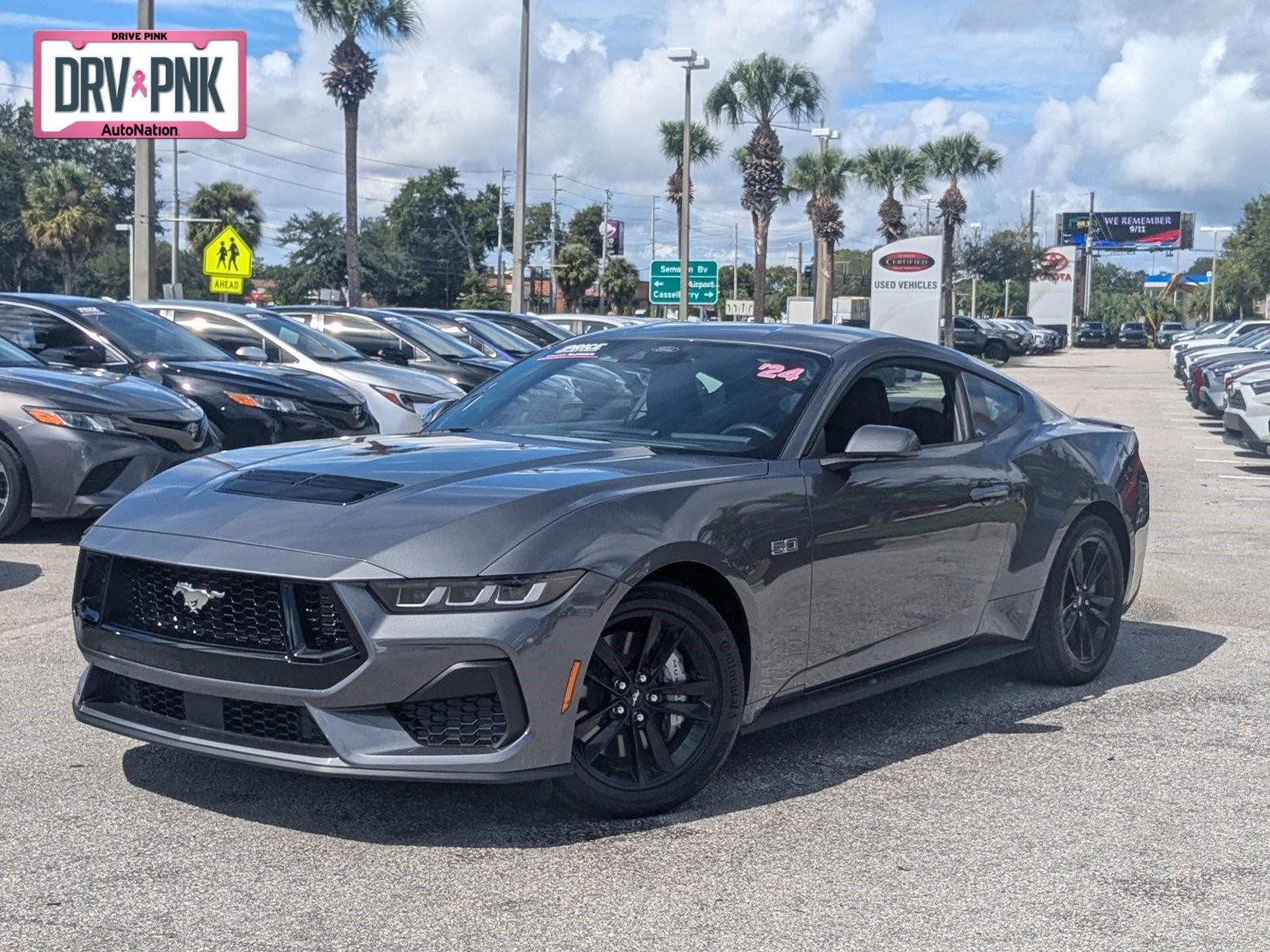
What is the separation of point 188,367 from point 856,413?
7.69m

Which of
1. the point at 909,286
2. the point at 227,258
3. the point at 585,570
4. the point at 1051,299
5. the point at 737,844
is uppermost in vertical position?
the point at 1051,299

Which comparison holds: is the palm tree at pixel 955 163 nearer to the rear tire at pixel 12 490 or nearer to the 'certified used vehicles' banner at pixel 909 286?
the 'certified used vehicles' banner at pixel 909 286

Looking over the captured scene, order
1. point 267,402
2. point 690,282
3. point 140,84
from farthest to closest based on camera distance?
point 690,282 < point 140,84 < point 267,402

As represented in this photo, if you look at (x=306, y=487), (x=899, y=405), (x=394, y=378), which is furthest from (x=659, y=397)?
(x=394, y=378)

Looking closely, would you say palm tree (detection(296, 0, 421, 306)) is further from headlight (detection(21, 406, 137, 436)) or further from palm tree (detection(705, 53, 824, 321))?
headlight (detection(21, 406, 137, 436))

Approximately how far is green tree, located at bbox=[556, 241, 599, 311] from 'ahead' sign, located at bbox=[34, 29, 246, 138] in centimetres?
6635

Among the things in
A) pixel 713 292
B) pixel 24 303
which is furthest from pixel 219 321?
pixel 713 292

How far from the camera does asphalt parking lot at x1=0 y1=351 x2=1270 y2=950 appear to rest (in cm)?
374

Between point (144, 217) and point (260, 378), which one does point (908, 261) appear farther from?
point (260, 378)

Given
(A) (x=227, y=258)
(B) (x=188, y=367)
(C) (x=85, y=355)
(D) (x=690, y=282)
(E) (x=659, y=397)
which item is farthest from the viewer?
(D) (x=690, y=282)

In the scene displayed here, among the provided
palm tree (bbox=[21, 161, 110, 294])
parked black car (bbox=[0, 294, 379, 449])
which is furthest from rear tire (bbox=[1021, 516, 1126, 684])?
palm tree (bbox=[21, 161, 110, 294])

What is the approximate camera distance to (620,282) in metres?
89.7

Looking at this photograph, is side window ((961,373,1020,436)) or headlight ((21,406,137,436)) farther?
headlight ((21,406,137,436))

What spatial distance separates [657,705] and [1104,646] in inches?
116
